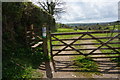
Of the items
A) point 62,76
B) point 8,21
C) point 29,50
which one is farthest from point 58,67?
point 8,21

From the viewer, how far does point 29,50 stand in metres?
5.19

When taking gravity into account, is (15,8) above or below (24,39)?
above

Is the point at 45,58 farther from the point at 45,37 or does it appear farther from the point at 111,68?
A: the point at 111,68

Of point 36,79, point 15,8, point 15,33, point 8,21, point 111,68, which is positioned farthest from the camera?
point 15,33

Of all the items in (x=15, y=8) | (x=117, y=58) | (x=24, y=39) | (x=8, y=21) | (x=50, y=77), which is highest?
(x=15, y=8)

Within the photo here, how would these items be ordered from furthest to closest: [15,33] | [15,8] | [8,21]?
1. [15,33]
2. [8,21]
3. [15,8]

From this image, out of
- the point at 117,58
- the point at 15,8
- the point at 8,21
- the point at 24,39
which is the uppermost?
the point at 15,8

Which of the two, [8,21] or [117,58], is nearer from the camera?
[117,58]

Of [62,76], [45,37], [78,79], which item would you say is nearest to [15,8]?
[45,37]

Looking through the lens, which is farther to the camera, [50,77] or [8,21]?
[8,21]

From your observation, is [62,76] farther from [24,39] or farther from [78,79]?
[24,39]

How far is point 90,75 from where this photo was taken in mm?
3412

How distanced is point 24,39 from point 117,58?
483 centimetres

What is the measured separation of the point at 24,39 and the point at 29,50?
100 cm
